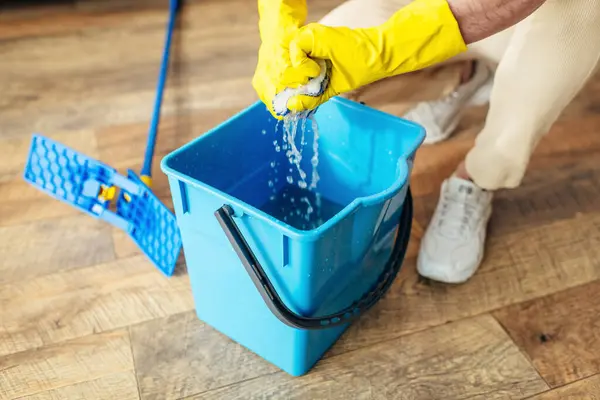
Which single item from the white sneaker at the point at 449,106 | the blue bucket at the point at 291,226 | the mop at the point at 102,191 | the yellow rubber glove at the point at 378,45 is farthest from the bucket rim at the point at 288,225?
the white sneaker at the point at 449,106

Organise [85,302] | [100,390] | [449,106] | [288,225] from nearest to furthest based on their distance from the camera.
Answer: [288,225]
[100,390]
[85,302]
[449,106]

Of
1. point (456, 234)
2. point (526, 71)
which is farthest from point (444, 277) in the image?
point (526, 71)

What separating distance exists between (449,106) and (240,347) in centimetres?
64

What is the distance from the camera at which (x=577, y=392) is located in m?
0.79

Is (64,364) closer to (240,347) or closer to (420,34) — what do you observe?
(240,347)

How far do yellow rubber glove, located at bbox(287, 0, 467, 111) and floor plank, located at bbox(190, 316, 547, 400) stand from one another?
0.36 metres

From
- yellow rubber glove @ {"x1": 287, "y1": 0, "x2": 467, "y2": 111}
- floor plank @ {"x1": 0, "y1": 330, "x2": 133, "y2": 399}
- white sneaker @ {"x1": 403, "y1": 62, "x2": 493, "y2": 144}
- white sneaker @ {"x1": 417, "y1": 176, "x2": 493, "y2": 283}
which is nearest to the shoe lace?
white sneaker @ {"x1": 417, "y1": 176, "x2": 493, "y2": 283}

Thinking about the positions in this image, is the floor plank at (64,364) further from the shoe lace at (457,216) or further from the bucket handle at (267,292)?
the shoe lace at (457,216)

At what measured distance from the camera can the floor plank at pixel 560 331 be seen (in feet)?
2.70

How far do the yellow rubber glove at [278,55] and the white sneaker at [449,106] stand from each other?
1.53 feet

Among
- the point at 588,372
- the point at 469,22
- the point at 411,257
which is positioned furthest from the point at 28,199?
the point at 588,372

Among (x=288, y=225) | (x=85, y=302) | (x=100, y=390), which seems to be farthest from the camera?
(x=85, y=302)

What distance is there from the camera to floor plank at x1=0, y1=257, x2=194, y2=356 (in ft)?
2.82

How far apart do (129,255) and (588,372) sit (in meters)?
0.70
